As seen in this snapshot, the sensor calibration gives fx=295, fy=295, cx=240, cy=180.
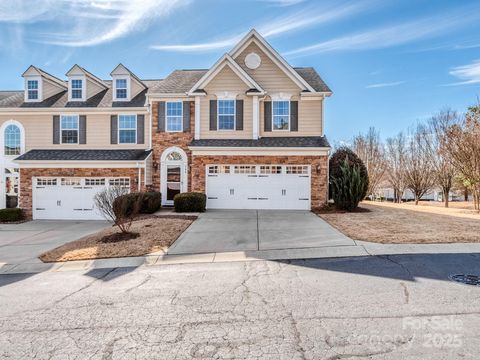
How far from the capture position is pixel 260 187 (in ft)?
51.2

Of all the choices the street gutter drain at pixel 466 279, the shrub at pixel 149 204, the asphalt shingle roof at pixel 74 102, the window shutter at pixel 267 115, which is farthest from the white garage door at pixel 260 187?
the street gutter drain at pixel 466 279

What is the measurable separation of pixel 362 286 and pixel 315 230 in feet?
16.1

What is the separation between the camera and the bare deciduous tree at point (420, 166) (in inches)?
1059

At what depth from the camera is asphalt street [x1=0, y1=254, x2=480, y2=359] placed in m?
3.30

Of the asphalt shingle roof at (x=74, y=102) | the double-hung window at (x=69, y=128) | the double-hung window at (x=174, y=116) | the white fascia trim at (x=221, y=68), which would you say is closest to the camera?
the white fascia trim at (x=221, y=68)

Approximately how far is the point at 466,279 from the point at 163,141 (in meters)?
15.1

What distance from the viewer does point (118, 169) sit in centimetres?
1633

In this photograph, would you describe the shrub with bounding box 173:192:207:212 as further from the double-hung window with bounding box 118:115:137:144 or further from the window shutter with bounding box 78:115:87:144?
the window shutter with bounding box 78:115:87:144

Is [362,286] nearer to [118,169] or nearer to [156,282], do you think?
[156,282]

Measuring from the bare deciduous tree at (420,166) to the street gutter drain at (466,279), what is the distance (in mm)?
23963

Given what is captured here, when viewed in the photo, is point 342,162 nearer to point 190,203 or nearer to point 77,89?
point 190,203

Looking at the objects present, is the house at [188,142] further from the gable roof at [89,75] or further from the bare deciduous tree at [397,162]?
the bare deciduous tree at [397,162]

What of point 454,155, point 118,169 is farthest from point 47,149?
point 454,155

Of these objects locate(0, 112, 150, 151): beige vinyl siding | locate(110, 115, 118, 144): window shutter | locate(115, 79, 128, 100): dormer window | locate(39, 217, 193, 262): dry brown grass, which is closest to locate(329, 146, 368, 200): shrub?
locate(39, 217, 193, 262): dry brown grass
